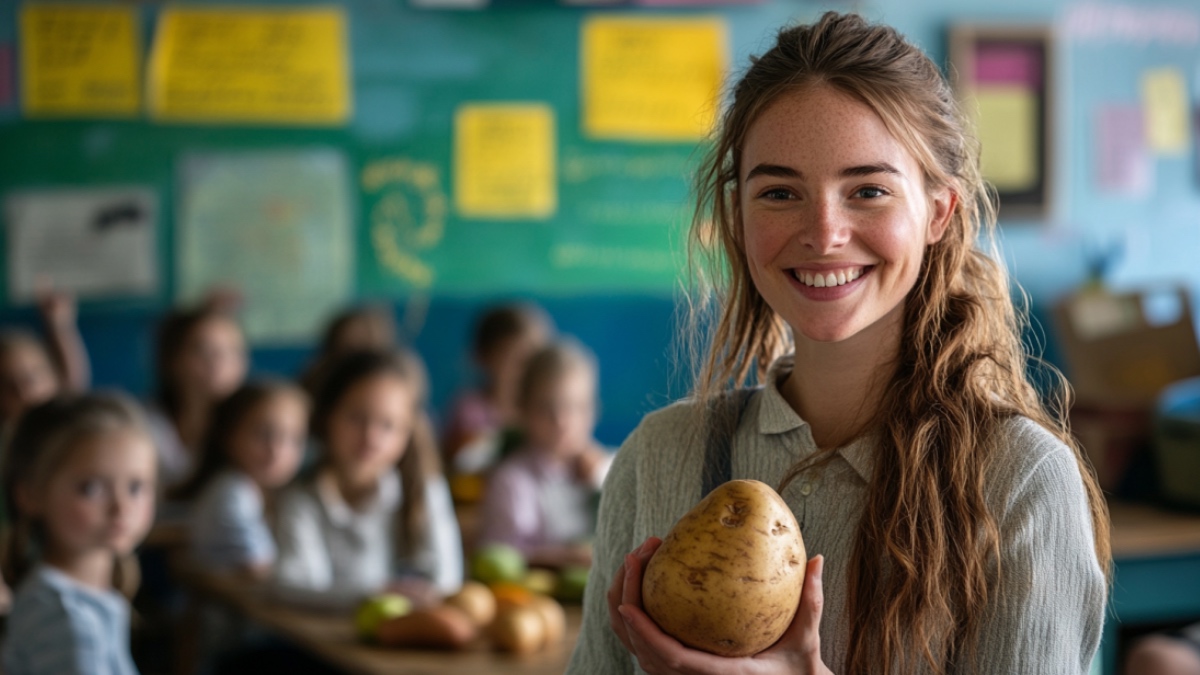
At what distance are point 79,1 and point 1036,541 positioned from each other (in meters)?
3.81

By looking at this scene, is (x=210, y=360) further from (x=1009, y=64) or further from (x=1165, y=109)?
(x=1165, y=109)

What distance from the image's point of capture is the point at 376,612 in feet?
7.20

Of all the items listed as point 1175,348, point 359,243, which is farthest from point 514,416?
point 1175,348

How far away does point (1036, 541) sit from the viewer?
1101 mm

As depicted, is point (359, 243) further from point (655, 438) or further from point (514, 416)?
point (655, 438)

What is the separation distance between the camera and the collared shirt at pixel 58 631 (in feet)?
6.85

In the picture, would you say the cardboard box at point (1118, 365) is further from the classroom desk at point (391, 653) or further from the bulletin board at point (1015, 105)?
the classroom desk at point (391, 653)

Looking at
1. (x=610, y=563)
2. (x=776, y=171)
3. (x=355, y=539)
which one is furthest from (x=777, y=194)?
(x=355, y=539)

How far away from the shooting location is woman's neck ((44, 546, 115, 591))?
7.24 ft

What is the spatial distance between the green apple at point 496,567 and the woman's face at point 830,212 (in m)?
1.46

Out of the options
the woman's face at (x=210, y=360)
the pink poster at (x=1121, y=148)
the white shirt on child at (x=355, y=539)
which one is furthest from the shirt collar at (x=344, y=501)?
the pink poster at (x=1121, y=148)

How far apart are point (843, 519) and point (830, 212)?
28 centimetres

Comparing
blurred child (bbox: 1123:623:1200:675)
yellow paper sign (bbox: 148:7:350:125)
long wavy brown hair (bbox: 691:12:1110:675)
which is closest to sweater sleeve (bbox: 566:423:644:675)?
long wavy brown hair (bbox: 691:12:1110:675)

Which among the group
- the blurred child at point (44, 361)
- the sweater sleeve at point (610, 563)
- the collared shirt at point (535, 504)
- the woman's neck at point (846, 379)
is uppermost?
the woman's neck at point (846, 379)
